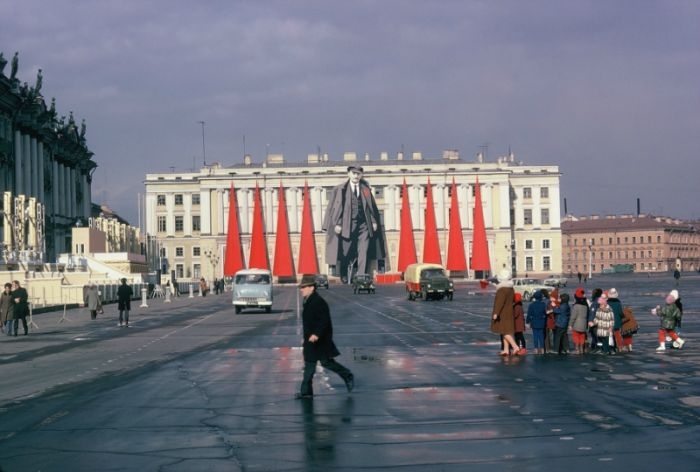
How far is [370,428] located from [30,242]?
70.1m

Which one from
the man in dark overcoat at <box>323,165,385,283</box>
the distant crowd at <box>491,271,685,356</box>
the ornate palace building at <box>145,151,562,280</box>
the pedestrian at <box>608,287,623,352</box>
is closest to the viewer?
the distant crowd at <box>491,271,685,356</box>

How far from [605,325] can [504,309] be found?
248 centimetres

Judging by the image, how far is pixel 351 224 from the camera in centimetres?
14388

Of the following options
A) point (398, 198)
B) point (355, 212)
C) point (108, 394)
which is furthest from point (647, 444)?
point (398, 198)

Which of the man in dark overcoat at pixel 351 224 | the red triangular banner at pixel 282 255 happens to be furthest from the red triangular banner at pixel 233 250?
the man in dark overcoat at pixel 351 224

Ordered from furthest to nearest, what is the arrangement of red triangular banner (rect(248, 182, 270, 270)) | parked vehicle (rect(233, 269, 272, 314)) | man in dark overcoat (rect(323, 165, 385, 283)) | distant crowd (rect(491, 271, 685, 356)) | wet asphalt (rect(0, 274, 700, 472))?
man in dark overcoat (rect(323, 165, 385, 283)) → red triangular banner (rect(248, 182, 270, 270)) → parked vehicle (rect(233, 269, 272, 314)) → distant crowd (rect(491, 271, 685, 356)) → wet asphalt (rect(0, 274, 700, 472))

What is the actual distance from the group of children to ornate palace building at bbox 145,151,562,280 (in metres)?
137

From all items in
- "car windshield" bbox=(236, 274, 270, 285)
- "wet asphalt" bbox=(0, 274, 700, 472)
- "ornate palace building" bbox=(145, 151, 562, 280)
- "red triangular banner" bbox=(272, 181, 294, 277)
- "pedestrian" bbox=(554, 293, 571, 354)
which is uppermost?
"ornate palace building" bbox=(145, 151, 562, 280)

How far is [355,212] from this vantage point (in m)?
144

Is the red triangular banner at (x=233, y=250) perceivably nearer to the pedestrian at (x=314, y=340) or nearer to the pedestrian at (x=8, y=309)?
the pedestrian at (x=8, y=309)

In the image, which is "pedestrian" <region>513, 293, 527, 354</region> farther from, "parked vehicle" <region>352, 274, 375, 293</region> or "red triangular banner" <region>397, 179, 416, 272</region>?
"red triangular banner" <region>397, 179, 416, 272</region>

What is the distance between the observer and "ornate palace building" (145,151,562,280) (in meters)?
165

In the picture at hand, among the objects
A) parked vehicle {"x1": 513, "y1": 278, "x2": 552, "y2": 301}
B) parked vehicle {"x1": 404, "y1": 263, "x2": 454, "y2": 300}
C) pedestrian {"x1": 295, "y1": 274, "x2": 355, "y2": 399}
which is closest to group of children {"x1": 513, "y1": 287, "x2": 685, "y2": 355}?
pedestrian {"x1": 295, "y1": 274, "x2": 355, "y2": 399}

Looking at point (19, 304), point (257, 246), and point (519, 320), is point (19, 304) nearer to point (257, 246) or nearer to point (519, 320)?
point (519, 320)
